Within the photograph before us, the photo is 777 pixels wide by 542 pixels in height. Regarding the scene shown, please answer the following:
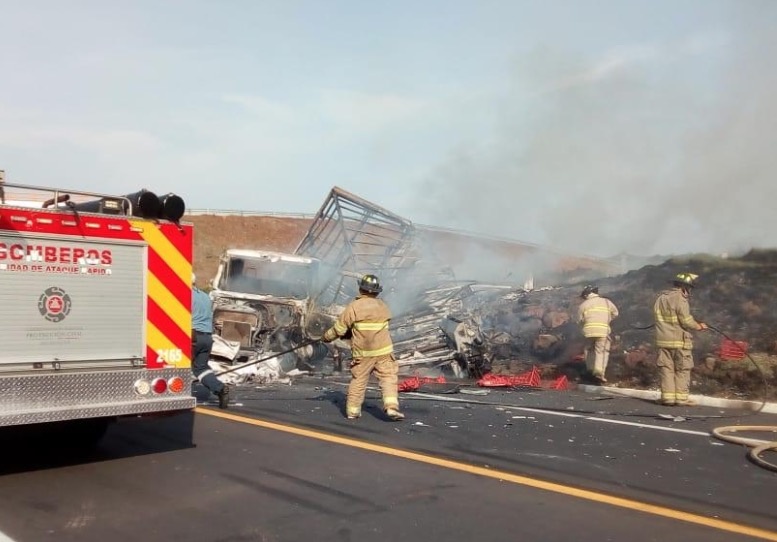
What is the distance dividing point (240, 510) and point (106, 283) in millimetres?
2105

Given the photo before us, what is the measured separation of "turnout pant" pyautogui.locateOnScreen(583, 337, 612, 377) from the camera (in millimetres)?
10961

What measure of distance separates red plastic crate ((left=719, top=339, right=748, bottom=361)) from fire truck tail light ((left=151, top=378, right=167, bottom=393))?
7.70m

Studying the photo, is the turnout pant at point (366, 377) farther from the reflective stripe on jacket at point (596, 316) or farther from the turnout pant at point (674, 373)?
the reflective stripe on jacket at point (596, 316)

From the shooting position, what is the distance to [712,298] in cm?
1301

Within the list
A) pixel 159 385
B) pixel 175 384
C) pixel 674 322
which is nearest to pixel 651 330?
Answer: pixel 674 322

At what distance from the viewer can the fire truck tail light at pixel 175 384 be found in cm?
582

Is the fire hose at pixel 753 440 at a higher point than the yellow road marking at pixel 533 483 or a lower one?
higher

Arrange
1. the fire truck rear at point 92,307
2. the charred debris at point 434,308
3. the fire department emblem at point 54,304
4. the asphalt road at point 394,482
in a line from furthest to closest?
the charred debris at point 434,308 < the fire department emblem at point 54,304 < the fire truck rear at point 92,307 < the asphalt road at point 394,482

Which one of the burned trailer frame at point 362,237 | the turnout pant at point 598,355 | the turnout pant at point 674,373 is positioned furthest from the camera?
the burned trailer frame at point 362,237

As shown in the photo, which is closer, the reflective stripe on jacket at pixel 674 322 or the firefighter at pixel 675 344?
the firefighter at pixel 675 344

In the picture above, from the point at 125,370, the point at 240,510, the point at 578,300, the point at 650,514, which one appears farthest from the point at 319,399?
the point at 578,300

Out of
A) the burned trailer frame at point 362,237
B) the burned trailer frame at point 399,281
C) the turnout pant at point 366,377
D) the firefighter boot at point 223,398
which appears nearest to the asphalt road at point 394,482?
the turnout pant at point 366,377

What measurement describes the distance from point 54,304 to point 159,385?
0.98 metres

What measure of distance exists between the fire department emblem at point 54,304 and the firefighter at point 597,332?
7.72 metres
